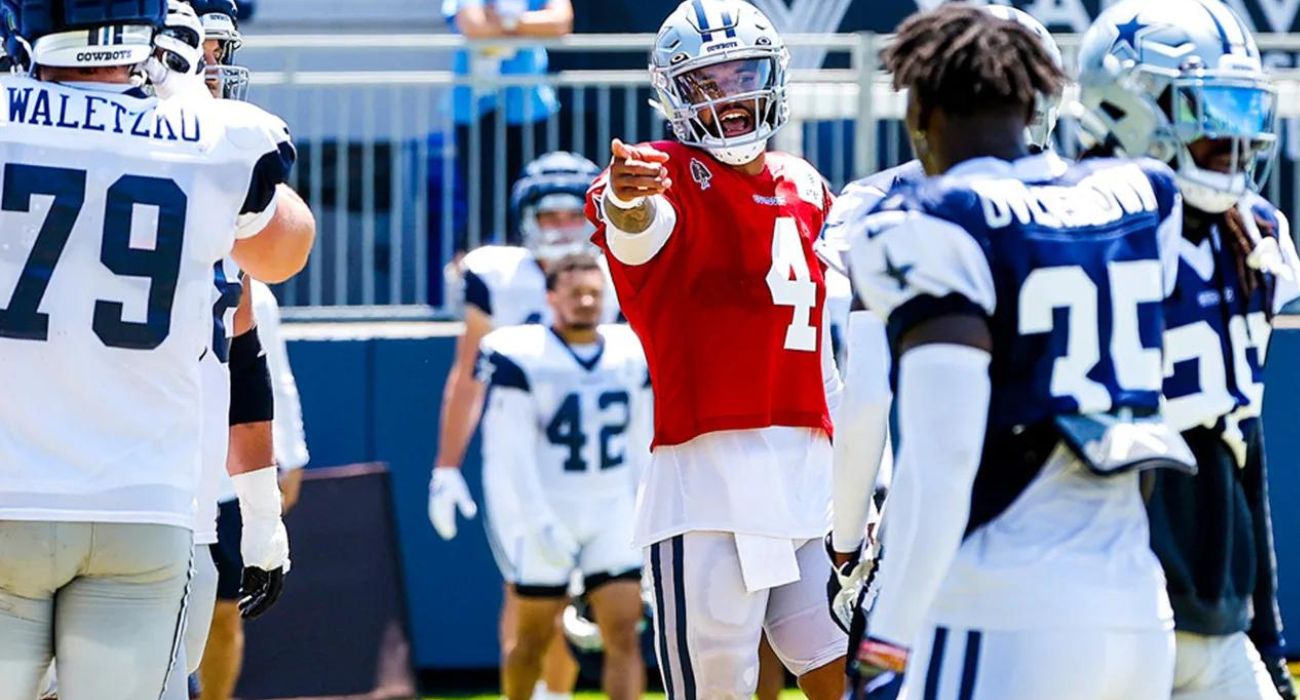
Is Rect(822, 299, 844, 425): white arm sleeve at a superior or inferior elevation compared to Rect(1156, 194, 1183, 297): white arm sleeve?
inferior

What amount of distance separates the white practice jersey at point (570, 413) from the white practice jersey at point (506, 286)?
444 millimetres

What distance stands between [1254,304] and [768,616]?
167cm

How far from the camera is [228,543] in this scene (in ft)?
18.8

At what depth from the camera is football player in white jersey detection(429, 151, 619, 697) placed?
27.5 ft

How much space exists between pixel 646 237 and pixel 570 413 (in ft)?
9.89

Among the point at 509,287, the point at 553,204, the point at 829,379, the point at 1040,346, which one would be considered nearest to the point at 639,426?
the point at 509,287

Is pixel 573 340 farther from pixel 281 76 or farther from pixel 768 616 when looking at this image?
pixel 768 616

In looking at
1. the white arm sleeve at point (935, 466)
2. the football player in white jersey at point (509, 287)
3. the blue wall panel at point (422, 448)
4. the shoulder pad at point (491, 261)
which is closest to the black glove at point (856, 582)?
the white arm sleeve at point (935, 466)

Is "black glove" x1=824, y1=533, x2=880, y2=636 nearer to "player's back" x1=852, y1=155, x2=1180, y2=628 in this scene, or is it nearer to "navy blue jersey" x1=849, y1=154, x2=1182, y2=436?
"player's back" x1=852, y1=155, x2=1180, y2=628

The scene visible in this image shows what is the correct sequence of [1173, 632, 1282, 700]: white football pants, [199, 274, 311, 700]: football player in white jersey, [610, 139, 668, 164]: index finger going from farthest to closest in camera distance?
[199, 274, 311, 700]: football player in white jersey
[610, 139, 668, 164]: index finger
[1173, 632, 1282, 700]: white football pants

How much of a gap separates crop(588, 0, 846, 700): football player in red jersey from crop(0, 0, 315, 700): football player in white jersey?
1294 mm

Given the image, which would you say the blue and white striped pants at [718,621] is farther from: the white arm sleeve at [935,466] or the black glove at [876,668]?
the white arm sleeve at [935,466]

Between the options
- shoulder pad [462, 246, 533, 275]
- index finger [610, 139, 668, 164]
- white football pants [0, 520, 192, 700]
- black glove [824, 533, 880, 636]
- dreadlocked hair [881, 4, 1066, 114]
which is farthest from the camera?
shoulder pad [462, 246, 533, 275]

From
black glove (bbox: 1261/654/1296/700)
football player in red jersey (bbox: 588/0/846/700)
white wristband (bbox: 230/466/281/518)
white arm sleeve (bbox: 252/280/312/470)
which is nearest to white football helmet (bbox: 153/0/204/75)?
white wristband (bbox: 230/466/281/518)
